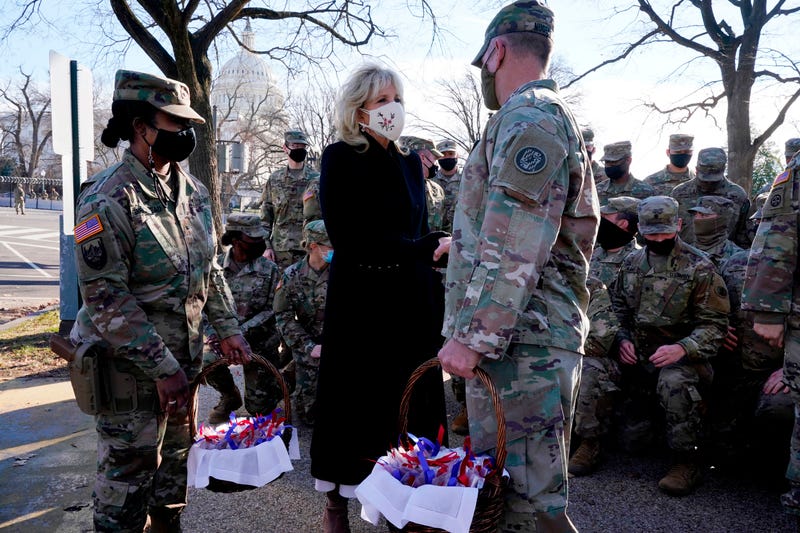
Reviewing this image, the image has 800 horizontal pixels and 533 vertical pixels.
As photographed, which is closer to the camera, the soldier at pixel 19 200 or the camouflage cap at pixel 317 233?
the camouflage cap at pixel 317 233

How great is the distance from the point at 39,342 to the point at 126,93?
18.6 ft

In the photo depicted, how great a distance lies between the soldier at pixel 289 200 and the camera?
733cm

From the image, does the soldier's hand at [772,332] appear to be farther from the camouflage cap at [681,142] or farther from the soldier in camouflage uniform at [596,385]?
the camouflage cap at [681,142]

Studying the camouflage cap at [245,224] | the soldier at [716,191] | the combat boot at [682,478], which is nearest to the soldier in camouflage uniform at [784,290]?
the combat boot at [682,478]

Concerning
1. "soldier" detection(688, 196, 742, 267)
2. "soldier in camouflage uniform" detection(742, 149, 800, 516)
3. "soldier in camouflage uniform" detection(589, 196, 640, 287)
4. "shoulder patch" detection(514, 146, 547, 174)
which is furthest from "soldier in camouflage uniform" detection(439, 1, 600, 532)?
"soldier" detection(688, 196, 742, 267)

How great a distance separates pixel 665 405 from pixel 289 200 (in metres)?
4.71

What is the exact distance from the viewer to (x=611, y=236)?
491 centimetres

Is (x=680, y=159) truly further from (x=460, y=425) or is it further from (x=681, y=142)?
(x=460, y=425)

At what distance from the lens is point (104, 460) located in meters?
2.61

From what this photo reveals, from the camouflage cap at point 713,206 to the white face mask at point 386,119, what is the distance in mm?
3606

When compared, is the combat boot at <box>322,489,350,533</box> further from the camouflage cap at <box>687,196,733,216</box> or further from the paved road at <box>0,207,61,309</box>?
the paved road at <box>0,207,61,309</box>

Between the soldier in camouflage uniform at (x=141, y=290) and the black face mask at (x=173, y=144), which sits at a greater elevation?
the black face mask at (x=173, y=144)

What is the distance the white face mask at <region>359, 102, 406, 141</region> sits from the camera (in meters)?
2.97

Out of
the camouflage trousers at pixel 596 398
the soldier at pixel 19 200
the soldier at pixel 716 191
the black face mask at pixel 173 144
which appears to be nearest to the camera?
the black face mask at pixel 173 144
